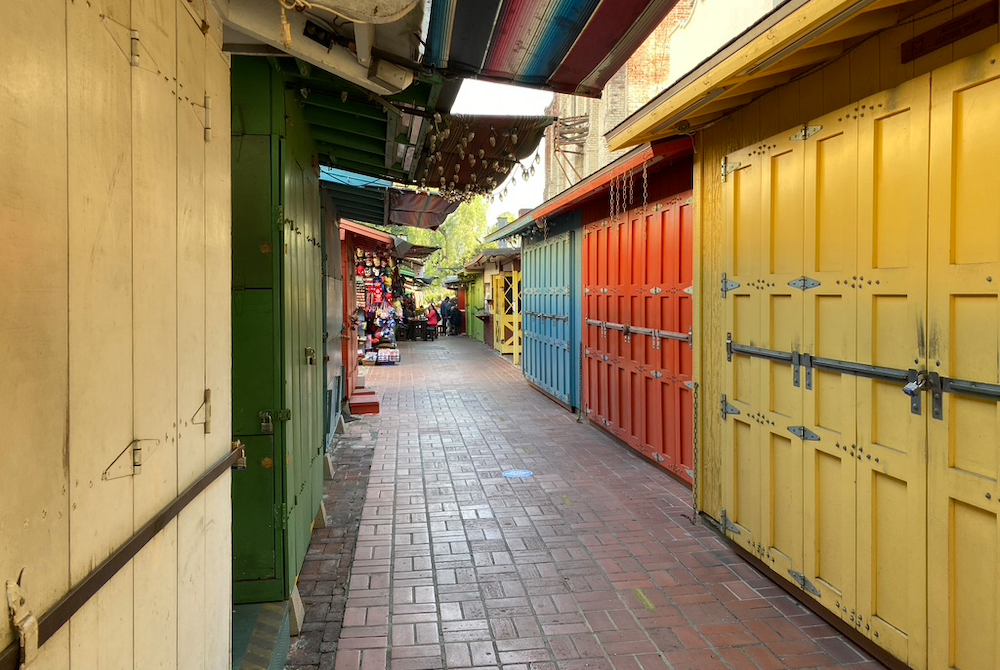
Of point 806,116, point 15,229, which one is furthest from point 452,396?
point 15,229

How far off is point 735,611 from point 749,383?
146 cm

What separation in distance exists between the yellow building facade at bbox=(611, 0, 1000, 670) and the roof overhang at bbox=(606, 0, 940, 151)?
12 mm

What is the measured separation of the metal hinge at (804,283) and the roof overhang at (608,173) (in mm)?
1873

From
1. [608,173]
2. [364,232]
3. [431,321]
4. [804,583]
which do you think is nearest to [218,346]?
[804,583]

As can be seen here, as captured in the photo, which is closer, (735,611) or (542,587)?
(735,611)

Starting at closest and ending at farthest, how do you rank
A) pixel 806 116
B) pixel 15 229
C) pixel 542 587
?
pixel 15 229
pixel 806 116
pixel 542 587

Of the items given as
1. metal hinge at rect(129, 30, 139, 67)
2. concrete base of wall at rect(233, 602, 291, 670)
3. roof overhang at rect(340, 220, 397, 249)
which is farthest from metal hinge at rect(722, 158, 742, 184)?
roof overhang at rect(340, 220, 397, 249)

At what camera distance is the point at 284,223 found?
3369mm

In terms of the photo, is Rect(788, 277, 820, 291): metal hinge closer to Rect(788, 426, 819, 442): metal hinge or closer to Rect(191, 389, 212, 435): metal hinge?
Rect(788, 426, 819, 442): metal hinge

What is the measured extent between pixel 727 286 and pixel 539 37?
2.49 metres

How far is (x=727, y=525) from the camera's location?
4.61 metres

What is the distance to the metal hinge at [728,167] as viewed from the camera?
431 centimetres

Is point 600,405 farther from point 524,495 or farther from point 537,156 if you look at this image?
point 537,156

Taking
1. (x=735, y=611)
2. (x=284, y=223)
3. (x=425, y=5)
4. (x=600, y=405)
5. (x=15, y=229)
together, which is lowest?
(x=735, y=611)
